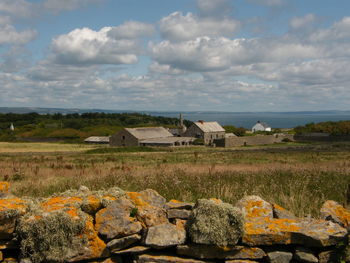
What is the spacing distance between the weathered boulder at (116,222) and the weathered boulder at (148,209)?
0.13 metres

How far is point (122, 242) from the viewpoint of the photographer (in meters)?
5.48

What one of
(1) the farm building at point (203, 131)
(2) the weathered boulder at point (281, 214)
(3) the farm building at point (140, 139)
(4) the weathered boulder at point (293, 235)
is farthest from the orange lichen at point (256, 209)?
(1) the farm building at point (203, 131)

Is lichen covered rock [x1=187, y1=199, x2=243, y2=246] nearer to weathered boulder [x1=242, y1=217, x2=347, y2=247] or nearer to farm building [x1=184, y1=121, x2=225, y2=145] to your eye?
weathered boulder [x1=242, y1=217, x2=347, y2=247]

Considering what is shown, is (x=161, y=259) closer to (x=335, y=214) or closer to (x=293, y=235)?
(x=293, y=235)

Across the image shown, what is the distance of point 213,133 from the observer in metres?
95.1

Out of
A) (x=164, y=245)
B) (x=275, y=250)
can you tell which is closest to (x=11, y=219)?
(x=164, y=245)

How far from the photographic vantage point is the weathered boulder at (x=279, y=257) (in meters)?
5.40

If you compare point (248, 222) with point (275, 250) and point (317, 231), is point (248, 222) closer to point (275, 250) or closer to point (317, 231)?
point (275, 250)

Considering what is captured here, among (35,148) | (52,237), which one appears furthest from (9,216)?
(35,148)

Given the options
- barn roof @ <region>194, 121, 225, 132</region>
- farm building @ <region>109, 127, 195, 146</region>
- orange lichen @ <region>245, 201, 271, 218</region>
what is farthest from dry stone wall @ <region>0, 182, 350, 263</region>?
barn roof @ <region>194, 121, 225, 132</region>

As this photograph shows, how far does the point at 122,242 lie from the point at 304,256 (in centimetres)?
280

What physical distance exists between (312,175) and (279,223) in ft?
20.9

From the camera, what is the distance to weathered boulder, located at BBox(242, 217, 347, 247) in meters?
5.34

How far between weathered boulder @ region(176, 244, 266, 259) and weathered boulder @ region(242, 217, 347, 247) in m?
0.13
